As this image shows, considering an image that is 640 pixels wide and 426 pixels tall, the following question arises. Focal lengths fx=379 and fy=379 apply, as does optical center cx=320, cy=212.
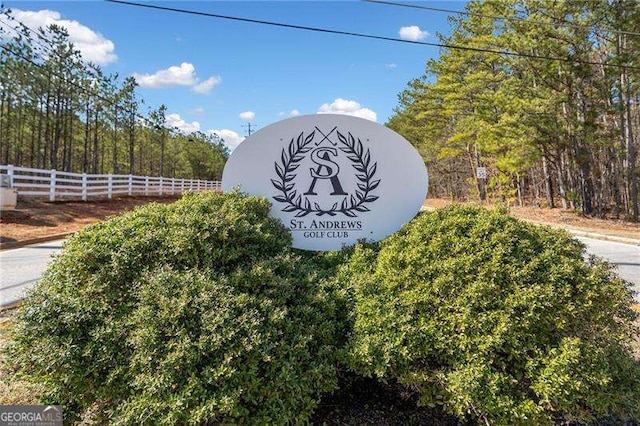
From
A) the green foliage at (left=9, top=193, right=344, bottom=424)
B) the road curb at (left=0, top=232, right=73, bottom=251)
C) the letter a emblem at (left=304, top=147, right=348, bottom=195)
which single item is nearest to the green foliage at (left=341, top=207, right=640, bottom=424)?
the green foliage at (left=9, top=193, right=344, bottom=424)

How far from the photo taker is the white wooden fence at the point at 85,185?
11.6 meters

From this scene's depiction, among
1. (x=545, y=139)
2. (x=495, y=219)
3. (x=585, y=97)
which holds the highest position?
(x=585, y=97)

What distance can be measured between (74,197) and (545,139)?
19258 millimetres

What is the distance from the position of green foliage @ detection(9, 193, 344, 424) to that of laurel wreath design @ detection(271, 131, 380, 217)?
0.76 meters

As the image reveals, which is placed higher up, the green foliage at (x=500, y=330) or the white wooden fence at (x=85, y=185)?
the white wooden fence at (x=85, y=185)

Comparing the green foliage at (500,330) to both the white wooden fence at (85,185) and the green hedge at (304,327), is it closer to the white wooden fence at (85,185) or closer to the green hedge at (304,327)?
the green hedge at (304,327)

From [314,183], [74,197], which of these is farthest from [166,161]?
[314,183]

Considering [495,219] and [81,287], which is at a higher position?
[495,219]

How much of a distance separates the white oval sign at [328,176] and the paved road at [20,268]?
2.18 metres

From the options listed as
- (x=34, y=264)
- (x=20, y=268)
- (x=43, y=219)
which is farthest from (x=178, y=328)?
(x=43, y=219)

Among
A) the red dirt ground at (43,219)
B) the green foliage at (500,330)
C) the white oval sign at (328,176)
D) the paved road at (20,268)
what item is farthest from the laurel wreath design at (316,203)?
the red dirt ground at (43,219)

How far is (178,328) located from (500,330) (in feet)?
5.22

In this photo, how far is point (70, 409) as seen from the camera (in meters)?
1.85

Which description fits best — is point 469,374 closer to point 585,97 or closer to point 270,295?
point 270,295
